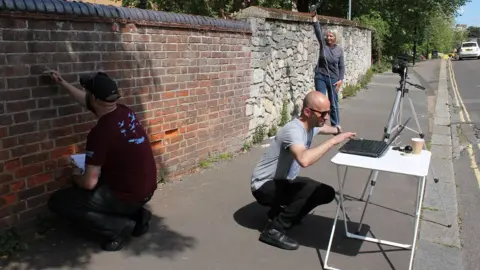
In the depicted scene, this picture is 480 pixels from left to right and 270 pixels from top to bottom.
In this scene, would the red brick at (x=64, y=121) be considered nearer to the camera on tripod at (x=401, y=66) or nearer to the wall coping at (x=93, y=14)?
the wall coping at (x=93, y=14)

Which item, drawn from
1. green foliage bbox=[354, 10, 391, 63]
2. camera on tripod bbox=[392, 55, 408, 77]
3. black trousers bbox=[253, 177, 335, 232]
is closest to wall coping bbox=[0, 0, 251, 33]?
black trousers bbox=[253, 177, 335, 232]

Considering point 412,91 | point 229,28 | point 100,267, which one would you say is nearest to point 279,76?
point 229,28

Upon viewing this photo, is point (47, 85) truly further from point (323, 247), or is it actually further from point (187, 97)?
point (323, 247)

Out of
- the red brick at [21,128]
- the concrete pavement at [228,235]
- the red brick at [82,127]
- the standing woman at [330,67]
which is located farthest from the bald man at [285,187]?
the standing woman at [330,67]

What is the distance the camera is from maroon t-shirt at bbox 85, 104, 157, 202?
3.34m

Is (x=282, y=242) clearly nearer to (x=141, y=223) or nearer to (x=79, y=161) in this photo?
(x=141, y=223)

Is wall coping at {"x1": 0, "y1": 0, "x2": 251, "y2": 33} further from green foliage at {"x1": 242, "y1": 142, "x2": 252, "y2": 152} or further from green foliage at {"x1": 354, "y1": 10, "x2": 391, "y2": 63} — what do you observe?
green foliage at {"x1": 354, "y1": 10, "x2": 391, "y2": 63}

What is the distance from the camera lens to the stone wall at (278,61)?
7148 millimetres

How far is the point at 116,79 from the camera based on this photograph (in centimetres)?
450

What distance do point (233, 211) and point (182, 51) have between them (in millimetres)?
1980

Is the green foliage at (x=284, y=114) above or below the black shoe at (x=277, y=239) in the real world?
above

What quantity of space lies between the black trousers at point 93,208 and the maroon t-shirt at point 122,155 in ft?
0.27

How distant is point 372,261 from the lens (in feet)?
12.0

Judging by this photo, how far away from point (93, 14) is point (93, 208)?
5.58 feet
